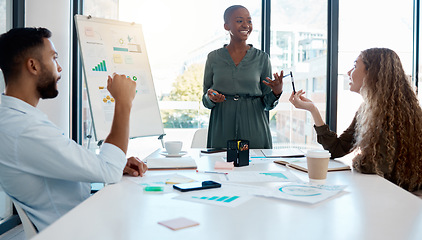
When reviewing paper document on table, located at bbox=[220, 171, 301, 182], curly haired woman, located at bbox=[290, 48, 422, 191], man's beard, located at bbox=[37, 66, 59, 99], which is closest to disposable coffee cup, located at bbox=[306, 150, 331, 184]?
paper document on table, located at bbox=[220, 171, 301, 182]

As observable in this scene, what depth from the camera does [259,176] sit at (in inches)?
59.9

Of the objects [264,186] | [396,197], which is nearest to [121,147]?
[264,186]

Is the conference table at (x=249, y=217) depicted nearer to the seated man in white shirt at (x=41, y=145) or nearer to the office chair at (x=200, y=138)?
the seated man in white shirt at (x=41, y=145)

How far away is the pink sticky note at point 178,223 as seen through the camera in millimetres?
918

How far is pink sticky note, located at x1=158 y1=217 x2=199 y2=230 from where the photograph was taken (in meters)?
0.92

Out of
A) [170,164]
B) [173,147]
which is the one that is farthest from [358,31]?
[170,164]

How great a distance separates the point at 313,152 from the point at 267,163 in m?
0.40

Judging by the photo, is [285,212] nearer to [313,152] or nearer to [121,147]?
[313,152]

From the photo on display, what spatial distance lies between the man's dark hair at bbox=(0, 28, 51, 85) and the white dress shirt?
0.13m

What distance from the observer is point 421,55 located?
13.5 feet

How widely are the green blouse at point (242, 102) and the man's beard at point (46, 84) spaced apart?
4.31ft

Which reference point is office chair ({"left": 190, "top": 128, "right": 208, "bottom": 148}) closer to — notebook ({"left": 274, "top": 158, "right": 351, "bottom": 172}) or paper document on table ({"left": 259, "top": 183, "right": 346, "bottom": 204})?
notebook ({"left": 274, "top": 158, "right": 351, "bottom": 172})

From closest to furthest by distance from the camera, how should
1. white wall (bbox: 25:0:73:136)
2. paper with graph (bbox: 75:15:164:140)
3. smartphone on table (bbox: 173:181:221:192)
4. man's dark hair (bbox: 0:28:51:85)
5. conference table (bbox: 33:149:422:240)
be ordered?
conference table (bbox: 33:149:422:240) → smartphone on table (bbox: 173:181:221:192) → man's dark hair (bbox: 0:28:51:85) → paper with graph (bbox: 75:15:164:140) → white wall (bbox: 25:0:73:136)

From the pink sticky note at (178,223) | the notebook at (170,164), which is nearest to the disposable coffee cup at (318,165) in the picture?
the notebook at (170,164)
